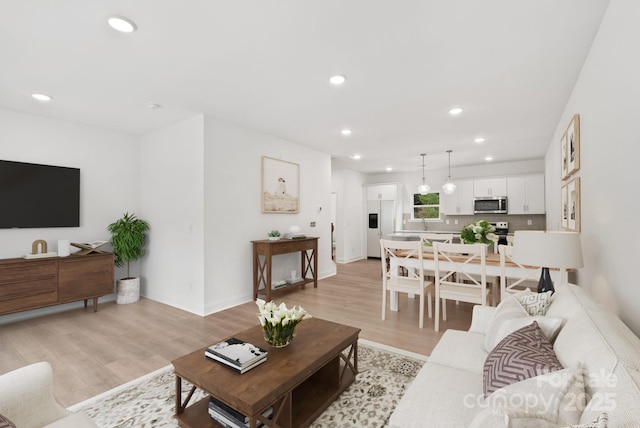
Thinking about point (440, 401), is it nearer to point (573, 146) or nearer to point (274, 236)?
point (573, 146)

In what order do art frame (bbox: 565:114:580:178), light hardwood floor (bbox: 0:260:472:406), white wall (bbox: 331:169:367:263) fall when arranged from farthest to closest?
1. white wall (bbox: 331:169:367:263)
2. art frame (bbox: 565:114:580:178)
3. light hardwood floor (bbox: 0:260:472:406)

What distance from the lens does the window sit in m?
8.19

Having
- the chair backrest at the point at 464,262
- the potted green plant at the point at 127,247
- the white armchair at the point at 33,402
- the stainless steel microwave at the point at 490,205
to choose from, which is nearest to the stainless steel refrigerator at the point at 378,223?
the stainless steel microwave at the point at 490,205

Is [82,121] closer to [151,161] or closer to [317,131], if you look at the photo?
[151,161]

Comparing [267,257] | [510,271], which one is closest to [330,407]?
[510,271]

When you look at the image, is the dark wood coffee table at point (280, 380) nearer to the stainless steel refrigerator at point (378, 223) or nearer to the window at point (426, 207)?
the stainless steel refrigerator at point (378, 223)

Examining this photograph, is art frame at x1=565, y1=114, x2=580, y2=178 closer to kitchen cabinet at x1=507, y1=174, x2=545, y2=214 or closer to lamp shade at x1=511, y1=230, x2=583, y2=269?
lamp shade at x1=511, y1=230, x2=583, y2=269

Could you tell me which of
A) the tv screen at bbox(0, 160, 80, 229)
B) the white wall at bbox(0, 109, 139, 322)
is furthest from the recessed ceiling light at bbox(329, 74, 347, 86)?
the tv screen at bbox(0, 160, 80, 229)

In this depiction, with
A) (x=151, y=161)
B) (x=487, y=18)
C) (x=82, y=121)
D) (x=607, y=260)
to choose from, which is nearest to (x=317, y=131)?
(x=151, y=161)

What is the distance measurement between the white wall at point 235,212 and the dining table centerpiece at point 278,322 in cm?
233

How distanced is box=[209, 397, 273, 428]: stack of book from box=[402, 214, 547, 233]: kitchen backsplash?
7.35m

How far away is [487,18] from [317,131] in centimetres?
Result: 293

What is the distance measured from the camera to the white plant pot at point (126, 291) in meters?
4.48

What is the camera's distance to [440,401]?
4.51 ft
